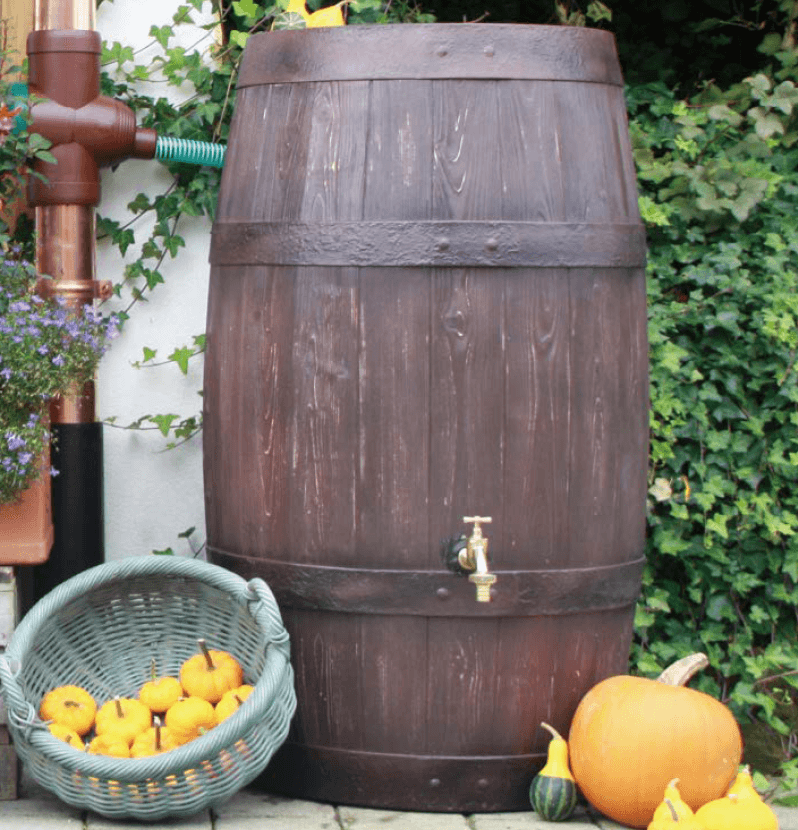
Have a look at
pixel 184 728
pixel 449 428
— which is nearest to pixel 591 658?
pixel 449 428

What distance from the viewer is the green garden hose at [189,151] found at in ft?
11.9

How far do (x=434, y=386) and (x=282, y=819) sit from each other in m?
0.92

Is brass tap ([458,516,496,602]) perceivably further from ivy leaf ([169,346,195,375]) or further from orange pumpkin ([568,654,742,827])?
ivy leaf ([169,346,195,375])

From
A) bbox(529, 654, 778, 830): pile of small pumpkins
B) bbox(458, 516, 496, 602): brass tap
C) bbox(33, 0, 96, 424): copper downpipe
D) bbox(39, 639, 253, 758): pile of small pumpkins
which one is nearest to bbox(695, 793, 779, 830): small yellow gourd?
bbox(529, 654, 778, 830): pile of small pumpkins

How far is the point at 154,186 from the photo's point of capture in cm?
379

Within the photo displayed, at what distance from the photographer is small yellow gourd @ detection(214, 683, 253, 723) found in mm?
3010

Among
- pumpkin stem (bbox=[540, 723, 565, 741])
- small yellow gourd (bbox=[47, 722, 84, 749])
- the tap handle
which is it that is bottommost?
pumpkin stem (bbox=[540, 723, 565, 741])

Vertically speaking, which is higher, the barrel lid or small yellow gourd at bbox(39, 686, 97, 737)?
the barrel lid

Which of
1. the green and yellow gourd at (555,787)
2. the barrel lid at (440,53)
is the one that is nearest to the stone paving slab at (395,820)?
the green and yellow gourd at (555,787)

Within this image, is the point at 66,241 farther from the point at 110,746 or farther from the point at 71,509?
the point at 110,746

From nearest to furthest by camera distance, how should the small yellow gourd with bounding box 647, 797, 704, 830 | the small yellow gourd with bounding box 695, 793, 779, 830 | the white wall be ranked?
the small yellow gourd with bounding box 647, 797, 704, 830 < the small yellow gourd with bounding box 695, 793, 779, 830 < the white wall

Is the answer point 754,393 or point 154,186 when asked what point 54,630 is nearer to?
point 154,186

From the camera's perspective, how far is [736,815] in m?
2.88

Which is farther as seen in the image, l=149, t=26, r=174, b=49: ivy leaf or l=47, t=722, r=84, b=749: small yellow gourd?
l=149, t=26, r=174, b=49: ivy leaf
